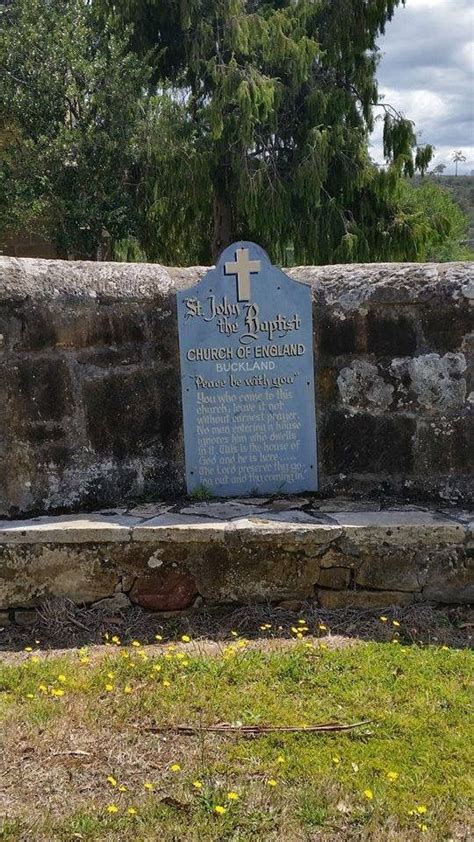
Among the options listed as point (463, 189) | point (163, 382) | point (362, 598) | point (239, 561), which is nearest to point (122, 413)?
point (163, 382)

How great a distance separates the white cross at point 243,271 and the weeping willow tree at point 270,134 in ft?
32.4

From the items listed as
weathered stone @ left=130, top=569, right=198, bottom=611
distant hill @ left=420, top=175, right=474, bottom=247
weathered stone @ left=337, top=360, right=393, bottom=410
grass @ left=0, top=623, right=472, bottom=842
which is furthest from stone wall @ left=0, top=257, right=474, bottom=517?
distant hill @ left=420, top=175, right=474, bottom=247

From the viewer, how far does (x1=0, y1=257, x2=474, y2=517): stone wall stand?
345 cm

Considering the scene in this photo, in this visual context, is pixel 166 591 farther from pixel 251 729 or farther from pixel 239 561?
pixel 251 729

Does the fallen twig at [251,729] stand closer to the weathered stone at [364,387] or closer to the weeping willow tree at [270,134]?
the weathered stone at [364,387]

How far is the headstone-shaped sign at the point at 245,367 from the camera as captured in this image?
11.6 feet

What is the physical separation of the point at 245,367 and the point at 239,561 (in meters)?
0.90

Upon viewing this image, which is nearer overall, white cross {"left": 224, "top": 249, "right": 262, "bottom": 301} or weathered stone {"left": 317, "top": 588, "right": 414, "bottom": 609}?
weathered stone {"left": 317, "top": 588, "right": 414, "bottom": 609}

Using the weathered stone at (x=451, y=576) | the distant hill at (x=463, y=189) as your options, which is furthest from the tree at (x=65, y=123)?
the distant hill at (x=463, y=189)

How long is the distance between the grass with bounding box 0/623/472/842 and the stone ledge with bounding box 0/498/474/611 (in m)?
0.27

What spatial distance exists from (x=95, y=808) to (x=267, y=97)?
12.6 m

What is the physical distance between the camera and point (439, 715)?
2.43 meters

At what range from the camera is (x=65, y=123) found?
11.9 meters

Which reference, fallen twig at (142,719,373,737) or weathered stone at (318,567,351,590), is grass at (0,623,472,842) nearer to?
fallen twig at (142,719,373,737)
